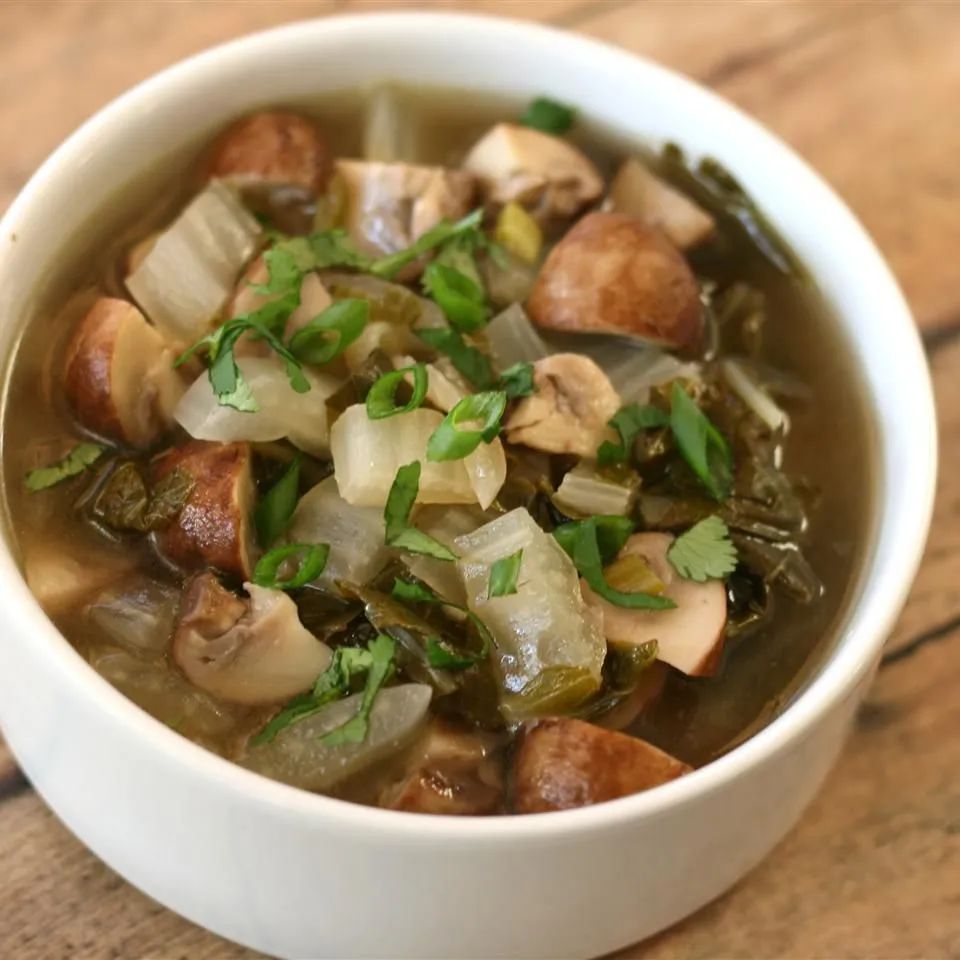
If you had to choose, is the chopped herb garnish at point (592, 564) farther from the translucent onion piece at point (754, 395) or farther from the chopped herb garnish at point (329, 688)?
the translucent onion piece at point (754, 395)

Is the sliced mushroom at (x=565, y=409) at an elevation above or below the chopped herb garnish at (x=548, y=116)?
below

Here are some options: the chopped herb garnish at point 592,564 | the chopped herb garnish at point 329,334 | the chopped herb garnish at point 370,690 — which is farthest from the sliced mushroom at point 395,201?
the chopped herb garnish at point 370,690

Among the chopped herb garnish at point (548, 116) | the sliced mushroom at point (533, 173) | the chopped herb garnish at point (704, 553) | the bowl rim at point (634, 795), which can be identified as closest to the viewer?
the bowl rim at point (634, 795)

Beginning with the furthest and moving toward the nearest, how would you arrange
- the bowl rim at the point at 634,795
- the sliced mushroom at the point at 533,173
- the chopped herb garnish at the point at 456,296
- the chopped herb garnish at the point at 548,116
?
1. the chopped herb garnish at the point at 548,116
2. the sliced mushroom at the point at 533,173
3. the chopped herb garnish at the point at 456,296
4. the bowl rim at the point at 634,795

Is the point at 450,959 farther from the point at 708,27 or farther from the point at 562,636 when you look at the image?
the point at 708,27

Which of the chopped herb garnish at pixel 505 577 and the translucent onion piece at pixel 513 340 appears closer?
the chopped herb garnish at pixel 505 577

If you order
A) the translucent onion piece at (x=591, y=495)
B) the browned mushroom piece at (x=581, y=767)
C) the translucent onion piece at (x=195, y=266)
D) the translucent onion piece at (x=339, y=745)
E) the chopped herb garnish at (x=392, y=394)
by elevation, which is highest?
the translucent onion piece at (x=195, y=266)

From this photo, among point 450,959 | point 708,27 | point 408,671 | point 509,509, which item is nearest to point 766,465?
point 509,509

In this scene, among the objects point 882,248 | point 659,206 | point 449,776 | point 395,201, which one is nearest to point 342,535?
point 449,776
